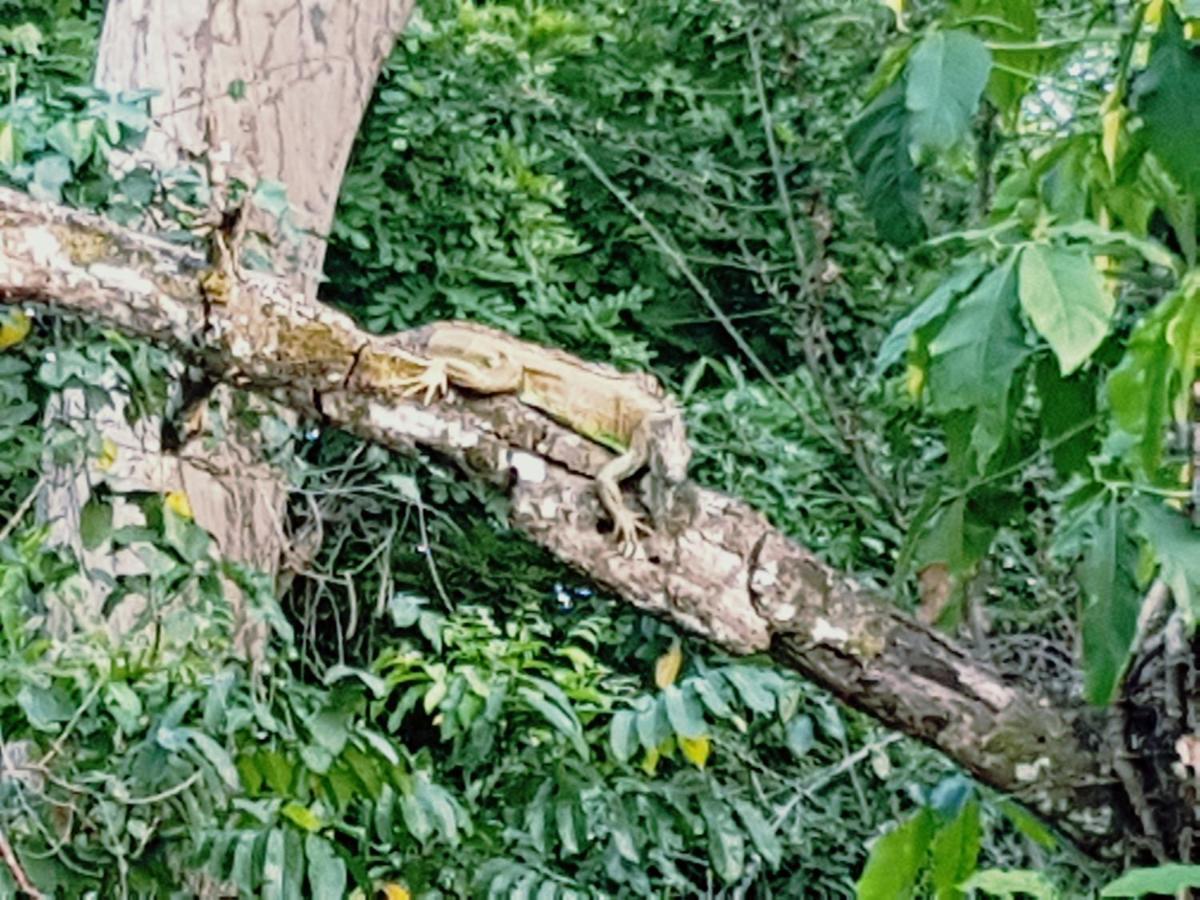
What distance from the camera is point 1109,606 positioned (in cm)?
129

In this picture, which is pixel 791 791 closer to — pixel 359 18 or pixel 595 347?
pixel 595 347

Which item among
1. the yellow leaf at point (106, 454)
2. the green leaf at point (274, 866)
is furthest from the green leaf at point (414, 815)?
the yellow leaf at point (106, 454)

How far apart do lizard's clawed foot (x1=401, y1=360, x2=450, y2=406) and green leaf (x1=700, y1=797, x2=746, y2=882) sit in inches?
26.5

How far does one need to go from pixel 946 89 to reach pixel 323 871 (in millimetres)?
900

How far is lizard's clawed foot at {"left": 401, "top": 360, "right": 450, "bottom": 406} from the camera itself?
1468 mm

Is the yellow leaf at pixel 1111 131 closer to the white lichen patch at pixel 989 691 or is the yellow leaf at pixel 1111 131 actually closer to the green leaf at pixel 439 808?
the white lichen patch at pixel 989 691

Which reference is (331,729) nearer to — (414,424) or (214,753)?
(214,753)

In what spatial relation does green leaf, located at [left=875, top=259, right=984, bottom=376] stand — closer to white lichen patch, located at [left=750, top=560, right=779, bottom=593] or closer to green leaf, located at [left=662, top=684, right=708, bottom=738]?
white lichen patch, located at [left=750, top=560, right=779, bottom=593]

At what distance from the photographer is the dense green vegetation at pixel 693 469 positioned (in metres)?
1.30

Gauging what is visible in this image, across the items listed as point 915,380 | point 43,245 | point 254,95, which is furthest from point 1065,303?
point 254,95

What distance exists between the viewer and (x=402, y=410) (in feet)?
4.79

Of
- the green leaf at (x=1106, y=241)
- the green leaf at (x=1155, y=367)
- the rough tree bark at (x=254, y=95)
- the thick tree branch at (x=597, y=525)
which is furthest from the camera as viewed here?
the rough tree bark at (x=254, y=95)

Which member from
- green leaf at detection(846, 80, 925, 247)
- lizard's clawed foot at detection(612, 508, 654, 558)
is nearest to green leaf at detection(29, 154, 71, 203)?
lizard's clawed foot at detection(612, 508, 654, 558)

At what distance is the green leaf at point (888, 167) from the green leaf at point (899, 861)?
53 cm
